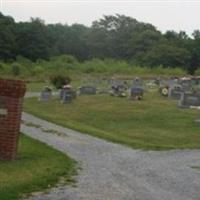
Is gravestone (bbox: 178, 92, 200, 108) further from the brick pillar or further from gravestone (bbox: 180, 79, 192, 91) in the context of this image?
the brick pillar

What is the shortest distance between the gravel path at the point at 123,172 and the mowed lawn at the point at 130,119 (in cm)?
139

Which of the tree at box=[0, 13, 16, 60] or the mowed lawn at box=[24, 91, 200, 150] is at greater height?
the tree at box=[0, 13, 16, 60]

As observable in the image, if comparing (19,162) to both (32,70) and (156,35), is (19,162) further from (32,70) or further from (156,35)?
(156,35)

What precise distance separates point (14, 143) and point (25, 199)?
3.20 metres

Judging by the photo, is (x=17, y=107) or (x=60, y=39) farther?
(x=60, y=39)

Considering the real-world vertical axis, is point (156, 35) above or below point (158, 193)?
above

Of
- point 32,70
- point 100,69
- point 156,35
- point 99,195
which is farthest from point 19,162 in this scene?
point 156,35

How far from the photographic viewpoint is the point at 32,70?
67188 millimetres

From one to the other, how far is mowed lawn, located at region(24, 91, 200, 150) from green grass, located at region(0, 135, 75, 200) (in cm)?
405

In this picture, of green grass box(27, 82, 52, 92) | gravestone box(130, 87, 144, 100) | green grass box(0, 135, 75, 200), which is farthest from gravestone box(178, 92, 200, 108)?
green grass box(27, 82, 52, 92)

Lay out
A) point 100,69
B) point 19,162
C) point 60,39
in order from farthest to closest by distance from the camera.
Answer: point 60,39 → point 100,69 → point 19,162

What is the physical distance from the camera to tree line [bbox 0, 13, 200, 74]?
301 feet

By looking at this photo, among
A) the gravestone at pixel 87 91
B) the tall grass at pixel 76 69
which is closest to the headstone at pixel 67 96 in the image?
the gravestone at pixel 87 91

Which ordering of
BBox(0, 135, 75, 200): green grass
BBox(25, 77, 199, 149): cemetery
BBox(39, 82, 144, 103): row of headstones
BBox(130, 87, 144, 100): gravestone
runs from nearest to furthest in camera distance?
BBox(0, 135, 75, 200): green grass < BBox(25, 77, 199, 149): cemetery < BBox(39, 82, 144, 103): row of headstones < BBox(130, 87, 144, 100): gravestone
